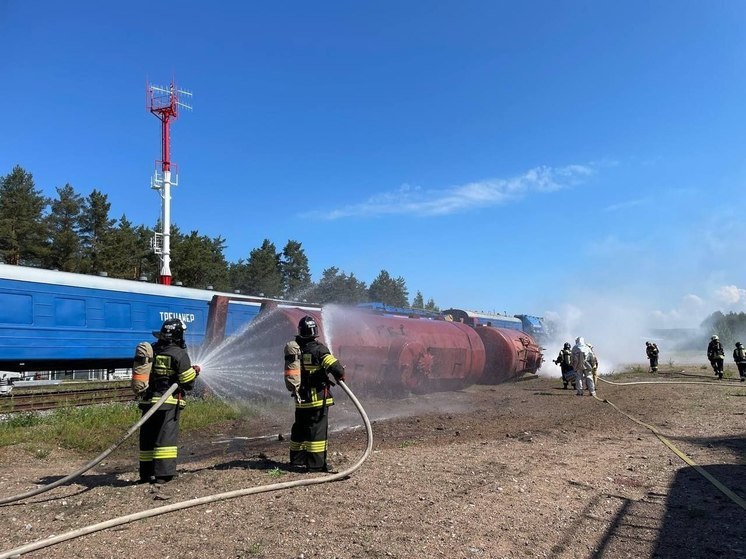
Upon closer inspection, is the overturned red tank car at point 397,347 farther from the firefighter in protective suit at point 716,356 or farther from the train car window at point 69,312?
the firefighter in protective suit at point 716,356

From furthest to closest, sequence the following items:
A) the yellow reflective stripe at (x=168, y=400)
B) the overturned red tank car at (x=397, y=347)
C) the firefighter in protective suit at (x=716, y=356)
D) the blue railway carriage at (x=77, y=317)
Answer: the firefighter in protective suit at (x=716, y=356) → the blue railway carriage at (x=77, y=317) → the overturned red tank car at (x=397, y=347) → the yellow reflective stripe at (x=168, y=400)

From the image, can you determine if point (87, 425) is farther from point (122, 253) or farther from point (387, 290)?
point (387, 290)

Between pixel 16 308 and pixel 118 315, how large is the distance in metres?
2.86

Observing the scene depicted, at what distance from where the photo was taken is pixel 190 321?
18703 mm

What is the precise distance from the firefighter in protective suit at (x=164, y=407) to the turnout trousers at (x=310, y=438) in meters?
1.24

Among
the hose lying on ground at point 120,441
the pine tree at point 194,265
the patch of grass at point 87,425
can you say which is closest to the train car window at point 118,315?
the patch of grass at point 87,425

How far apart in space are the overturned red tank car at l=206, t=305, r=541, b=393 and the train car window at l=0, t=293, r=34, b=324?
4.71m

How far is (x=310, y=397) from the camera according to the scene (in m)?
6.09

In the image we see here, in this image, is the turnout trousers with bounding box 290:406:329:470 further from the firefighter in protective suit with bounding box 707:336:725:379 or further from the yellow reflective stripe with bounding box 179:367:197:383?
the firefighter in protective suit with bounding box 707:336:725:379

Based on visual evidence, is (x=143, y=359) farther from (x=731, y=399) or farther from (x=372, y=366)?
(x=731, y=399)

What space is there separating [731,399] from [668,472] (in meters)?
8.31

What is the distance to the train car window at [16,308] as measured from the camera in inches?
547

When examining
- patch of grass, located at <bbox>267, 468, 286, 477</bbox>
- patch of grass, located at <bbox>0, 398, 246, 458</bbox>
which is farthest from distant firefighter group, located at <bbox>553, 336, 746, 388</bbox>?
patch of grass, located at <bbox>267, 468, 286, 477</bbox>

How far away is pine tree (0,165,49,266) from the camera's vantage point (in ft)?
122
